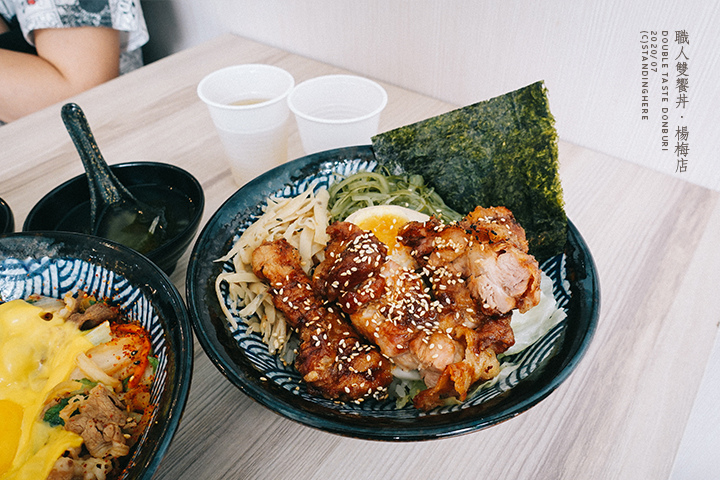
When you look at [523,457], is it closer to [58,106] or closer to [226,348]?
[226,348]

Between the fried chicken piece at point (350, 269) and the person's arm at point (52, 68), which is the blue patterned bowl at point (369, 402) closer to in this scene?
the fried chicken piece at point (350, 269)

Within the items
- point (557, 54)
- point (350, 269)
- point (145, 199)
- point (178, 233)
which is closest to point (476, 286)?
point (350, 269)

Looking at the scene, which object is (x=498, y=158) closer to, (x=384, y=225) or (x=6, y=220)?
(x=384, y=225)

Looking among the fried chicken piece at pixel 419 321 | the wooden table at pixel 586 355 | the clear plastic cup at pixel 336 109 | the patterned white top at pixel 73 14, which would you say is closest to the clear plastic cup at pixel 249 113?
the clear plastic cup at pixel 336 109

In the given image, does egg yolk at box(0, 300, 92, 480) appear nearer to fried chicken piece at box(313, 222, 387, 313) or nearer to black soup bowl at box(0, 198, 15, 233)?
black soup bowl at box(0, 198, 15, 233)

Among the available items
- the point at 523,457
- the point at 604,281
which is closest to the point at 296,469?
the point at 523,457

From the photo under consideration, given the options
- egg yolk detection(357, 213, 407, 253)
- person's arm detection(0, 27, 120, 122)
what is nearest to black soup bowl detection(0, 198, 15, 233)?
egg yolk detection(357, 213, 407, 253)
